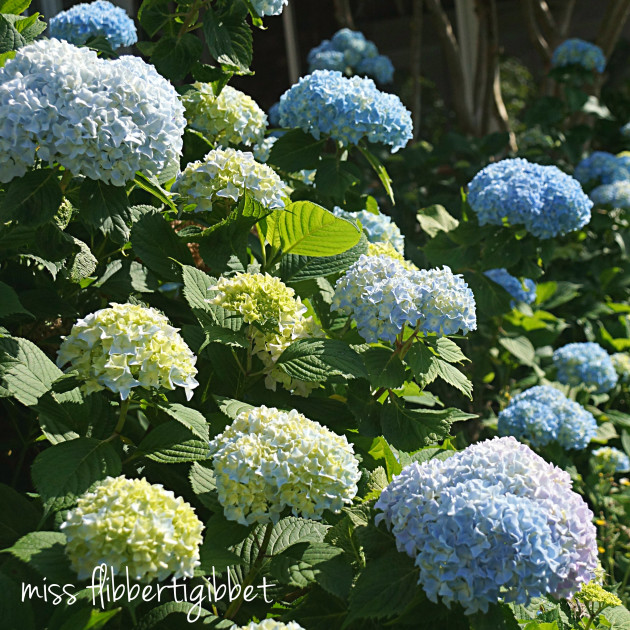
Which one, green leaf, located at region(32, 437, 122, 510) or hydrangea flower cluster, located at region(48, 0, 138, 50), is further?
hydrangea flower cluster, located at region(48, 0, 138, 50)

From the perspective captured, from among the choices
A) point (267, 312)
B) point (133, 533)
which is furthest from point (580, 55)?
point (133, 533)

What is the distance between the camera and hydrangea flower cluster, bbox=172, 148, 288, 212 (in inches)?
68.6

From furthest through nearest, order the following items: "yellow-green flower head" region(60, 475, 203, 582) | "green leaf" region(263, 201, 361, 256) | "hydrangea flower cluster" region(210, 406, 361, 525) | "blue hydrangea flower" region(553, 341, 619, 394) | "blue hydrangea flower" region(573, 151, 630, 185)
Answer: "blue hydrangea flower" region(573, 151, 630, 185), "blue hydrangea flower" region(553, 341, 619, 394), "green leaf" region(263, 201, 361, 256), "hydrangea flower cluster" region(210, 406, 361, 525), "yellow-green flower head" region(60, 475, 203, 582)

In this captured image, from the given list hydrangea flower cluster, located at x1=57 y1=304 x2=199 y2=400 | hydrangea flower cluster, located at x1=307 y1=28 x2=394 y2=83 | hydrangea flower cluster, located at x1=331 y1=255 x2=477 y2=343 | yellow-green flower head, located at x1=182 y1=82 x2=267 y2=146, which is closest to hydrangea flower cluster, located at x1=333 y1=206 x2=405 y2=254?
yellow-green flower head, located at x1=182 y1=82 x2=267 y2=146

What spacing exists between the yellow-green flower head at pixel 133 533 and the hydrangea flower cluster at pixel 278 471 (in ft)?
0.39

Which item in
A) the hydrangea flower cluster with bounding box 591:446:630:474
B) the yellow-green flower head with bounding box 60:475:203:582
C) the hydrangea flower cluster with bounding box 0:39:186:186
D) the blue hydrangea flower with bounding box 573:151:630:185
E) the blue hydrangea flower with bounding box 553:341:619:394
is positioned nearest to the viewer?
the yellow-green flower head with bounding box 60:475:203:582

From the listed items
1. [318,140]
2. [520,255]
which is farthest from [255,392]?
[520,255]

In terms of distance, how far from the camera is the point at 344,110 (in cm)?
212

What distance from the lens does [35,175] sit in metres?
1.40

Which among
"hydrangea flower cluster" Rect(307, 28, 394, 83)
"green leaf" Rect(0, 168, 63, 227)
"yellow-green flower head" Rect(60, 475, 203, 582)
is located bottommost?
"hydrangea flower cluster" Rect(307, 28, 394, 83)

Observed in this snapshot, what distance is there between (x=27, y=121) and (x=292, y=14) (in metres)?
5.67

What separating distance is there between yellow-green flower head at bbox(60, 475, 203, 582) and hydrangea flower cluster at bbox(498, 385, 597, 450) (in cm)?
186

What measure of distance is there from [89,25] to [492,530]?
196cm

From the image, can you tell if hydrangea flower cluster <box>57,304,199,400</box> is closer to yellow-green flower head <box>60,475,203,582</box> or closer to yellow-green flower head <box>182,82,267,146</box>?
yellow-green flower head <box>60,475,203,582</box>
